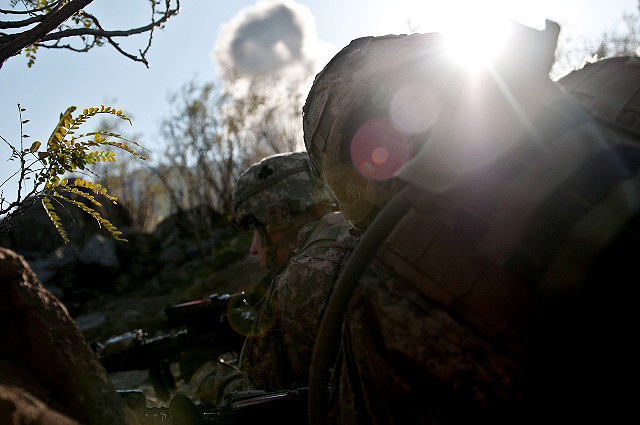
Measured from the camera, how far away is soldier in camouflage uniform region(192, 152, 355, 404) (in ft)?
8.06

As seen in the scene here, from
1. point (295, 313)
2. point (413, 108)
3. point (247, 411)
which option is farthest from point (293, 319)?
point (413, 108)

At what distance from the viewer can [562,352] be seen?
0.96 m

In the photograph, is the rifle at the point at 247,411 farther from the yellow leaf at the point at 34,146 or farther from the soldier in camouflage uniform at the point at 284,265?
the yellow leaf at the point at 34,146

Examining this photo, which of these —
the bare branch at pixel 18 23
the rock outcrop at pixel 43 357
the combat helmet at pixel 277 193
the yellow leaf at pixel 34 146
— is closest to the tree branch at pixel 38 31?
the bare branch at pixel 18 23

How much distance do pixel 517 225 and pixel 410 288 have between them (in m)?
0.28

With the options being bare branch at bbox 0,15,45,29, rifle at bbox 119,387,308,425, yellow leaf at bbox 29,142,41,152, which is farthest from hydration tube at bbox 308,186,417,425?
bare branch at bbox 0,15,45,29

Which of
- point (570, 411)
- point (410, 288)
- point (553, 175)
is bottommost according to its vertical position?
point (570, 411)

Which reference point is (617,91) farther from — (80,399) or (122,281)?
(122,281)

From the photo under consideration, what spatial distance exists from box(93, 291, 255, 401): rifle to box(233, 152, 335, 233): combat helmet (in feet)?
2.21

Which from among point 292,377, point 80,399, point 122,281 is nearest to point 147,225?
point 122,281

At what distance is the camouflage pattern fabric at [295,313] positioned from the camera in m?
2.41

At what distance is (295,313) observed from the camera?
2471mm

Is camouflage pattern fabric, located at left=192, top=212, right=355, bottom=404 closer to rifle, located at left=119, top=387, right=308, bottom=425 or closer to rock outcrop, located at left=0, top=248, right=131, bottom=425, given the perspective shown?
rifle, located at left=119, top=387, right=308, bottom=425

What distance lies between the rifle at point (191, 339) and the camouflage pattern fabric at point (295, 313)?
2.63 ft
